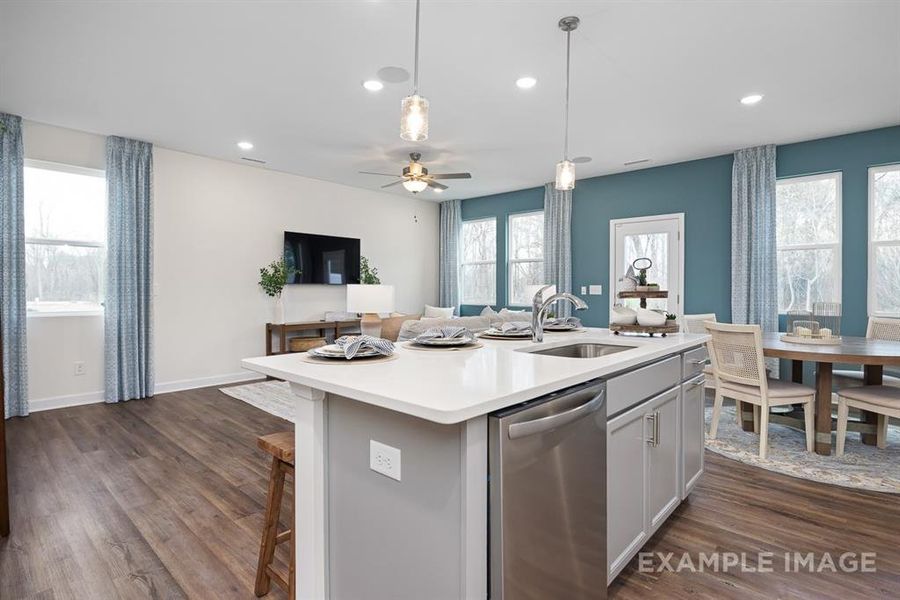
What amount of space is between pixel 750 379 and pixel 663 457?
161 cm

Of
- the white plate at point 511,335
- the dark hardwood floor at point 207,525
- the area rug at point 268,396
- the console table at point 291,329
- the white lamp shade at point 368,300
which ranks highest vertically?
the white lamp shade at point 368,300

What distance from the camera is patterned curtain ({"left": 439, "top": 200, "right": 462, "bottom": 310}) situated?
8055mm

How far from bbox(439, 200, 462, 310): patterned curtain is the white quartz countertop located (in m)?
6.03

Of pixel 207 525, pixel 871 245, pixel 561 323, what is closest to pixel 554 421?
pixel 561 323

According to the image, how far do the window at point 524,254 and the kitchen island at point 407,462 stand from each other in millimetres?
5569

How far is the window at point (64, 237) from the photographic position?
14.2ft

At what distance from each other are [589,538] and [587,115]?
3.72 m

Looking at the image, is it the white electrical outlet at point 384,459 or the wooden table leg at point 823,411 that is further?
the wooden table leg at point 823,411

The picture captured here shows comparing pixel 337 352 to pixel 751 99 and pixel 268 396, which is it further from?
pixel 751 99

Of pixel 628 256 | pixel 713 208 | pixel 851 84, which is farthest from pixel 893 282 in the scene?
pixel 628 256

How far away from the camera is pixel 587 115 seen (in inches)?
163

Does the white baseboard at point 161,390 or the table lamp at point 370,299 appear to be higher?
the table lamp at point 370,299

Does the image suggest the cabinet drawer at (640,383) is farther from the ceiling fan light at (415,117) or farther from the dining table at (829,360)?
the dining table at (829,360)

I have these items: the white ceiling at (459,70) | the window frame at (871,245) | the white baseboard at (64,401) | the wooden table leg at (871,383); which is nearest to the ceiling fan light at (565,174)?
the white ceiling at (459,70)
